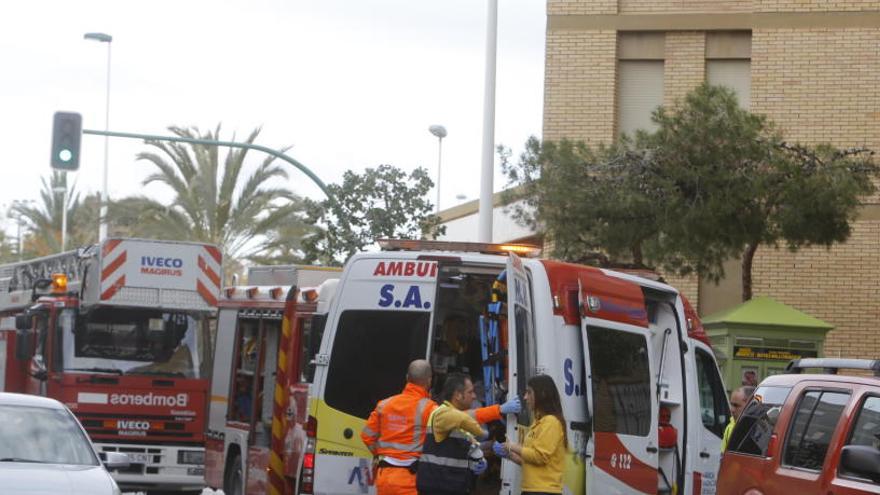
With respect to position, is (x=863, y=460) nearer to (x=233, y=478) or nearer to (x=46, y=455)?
(x=46, y=455)

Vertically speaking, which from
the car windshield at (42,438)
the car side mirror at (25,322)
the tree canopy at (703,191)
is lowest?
the car windshield at (42,438)

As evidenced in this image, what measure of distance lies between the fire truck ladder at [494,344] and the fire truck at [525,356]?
0.05 ft

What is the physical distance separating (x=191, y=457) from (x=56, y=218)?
3857cm

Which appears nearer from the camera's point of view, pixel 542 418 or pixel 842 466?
pixel 842 466

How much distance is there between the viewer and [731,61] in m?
29.1

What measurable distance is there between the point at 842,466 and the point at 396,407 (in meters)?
3.34

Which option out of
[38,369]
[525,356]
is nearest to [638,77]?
[38,369]

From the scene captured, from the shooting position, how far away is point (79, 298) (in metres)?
18.9

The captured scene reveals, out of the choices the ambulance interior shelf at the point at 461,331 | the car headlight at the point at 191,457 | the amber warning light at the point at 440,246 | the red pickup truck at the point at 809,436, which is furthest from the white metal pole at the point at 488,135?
the red pickup truck at the point at 809,436

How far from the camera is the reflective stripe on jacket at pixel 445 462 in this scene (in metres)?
10.5

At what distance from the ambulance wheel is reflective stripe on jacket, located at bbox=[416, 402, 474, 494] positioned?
6.11 meters


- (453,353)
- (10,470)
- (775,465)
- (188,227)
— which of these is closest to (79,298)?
(453,353)

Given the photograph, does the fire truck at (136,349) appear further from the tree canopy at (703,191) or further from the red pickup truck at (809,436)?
the red pickup truck at (809,436)

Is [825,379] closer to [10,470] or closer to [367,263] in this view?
[367,263]
